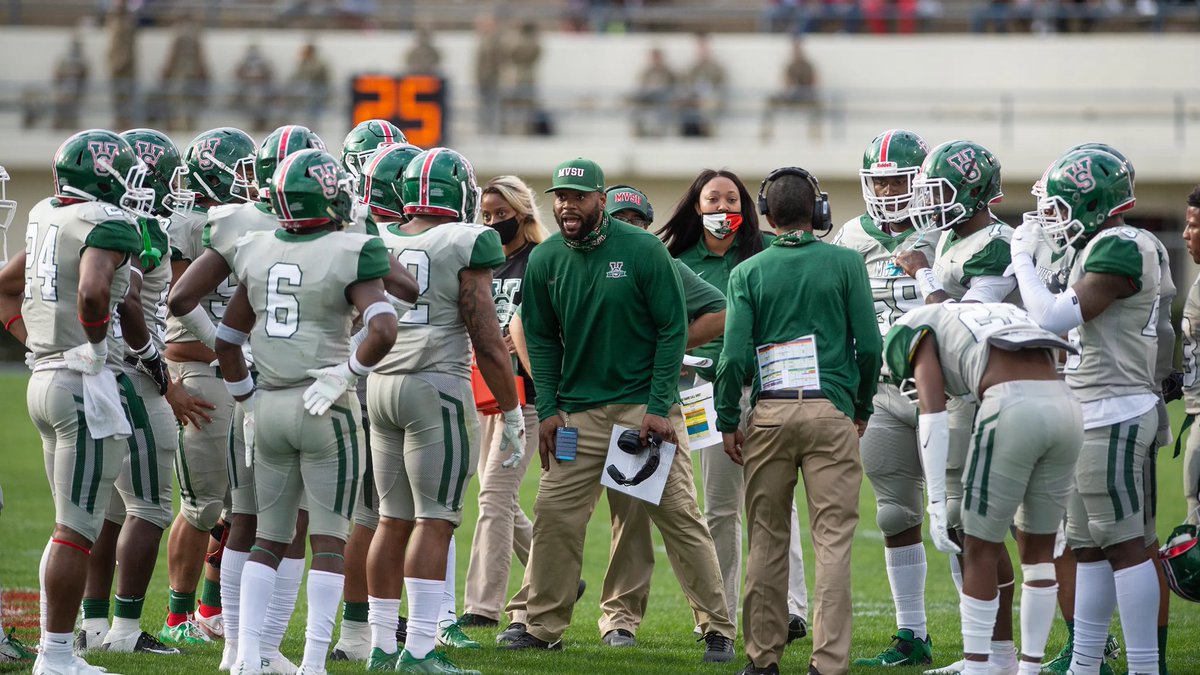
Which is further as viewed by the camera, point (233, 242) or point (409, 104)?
point (409, 104)

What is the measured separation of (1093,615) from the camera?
5789 millimetres

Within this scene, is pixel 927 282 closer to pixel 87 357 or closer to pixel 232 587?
pixel 232 587

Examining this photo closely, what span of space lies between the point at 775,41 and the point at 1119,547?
19.6 metres

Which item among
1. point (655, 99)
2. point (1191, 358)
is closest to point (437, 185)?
point (1191, 358)

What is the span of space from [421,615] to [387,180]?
1868mm

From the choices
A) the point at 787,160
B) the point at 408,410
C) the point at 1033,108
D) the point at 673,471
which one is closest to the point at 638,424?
the point at 673,471

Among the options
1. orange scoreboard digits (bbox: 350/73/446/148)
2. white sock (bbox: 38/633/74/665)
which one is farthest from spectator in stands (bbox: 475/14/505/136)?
white sock (bbox: 38/633/74/665)

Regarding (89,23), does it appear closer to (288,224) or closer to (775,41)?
(775,41)

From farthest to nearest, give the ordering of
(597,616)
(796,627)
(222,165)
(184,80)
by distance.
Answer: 1. (184,80)
2. (597,616)
3. (796,627)
4. (222,165)

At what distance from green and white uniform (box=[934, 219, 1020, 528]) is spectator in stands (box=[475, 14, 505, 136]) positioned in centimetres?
1725

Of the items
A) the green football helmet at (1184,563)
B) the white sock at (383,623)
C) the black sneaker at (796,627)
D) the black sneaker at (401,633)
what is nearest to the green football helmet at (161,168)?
the white sock at (383,623)

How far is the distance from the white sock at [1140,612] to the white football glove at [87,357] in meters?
3.97

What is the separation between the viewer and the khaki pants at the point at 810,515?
18.9 feet

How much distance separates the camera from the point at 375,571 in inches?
235
